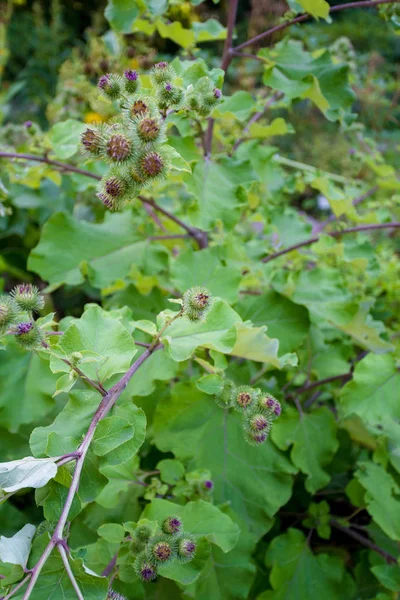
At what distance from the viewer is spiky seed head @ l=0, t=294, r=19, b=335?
2.20ft

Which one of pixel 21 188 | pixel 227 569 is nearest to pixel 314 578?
pixel 227 569

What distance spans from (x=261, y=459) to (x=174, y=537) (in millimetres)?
435

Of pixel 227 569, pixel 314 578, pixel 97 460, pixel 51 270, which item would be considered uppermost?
pixel 97 460

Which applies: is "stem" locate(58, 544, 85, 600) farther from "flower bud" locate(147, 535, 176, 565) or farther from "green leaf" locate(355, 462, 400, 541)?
"green leaf" locate(355, 462, 400, 541)

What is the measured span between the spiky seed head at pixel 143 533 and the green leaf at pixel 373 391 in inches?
18.5

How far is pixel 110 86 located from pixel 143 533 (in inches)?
25.9

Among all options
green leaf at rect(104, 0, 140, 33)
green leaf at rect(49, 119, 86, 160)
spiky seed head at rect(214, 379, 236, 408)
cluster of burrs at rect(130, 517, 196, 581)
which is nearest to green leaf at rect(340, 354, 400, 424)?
spiky seed head at rect(214, 379, 236, 408)

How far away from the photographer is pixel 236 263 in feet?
4.16

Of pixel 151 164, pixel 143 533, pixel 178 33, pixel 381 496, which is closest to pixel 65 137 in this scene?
pixel 178 33

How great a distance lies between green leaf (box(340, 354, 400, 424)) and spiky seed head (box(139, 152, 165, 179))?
0.61 m

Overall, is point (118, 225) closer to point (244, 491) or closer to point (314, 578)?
point (244, 491)

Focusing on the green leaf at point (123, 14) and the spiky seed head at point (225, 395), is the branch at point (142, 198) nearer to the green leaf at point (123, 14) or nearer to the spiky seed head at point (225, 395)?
the green leaf at point (123, 14)

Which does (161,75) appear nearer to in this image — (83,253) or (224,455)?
(83,253)

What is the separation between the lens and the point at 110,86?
768 millimetres
